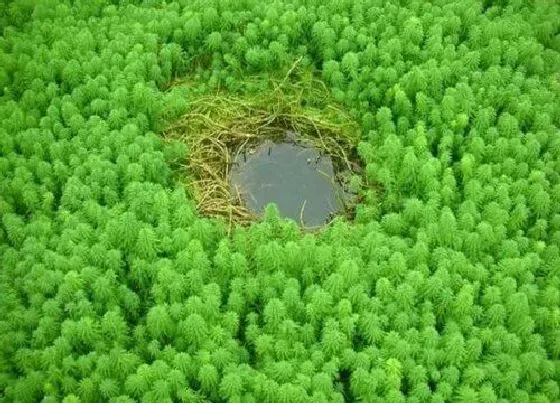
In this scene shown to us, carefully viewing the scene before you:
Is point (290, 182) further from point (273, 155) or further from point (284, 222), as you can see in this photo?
point (284, 222)

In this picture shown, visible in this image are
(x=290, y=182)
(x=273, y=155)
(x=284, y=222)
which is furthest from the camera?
(x=273, y=155)

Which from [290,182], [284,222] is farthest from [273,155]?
[284,222]

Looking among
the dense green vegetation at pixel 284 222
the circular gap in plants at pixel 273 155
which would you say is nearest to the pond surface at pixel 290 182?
the circular gap in plants at pixel 273 155

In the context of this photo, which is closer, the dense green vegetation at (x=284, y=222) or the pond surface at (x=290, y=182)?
the dense green vegetation at (x=284, y=222)

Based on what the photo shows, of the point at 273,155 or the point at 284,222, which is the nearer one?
the point at 284,222

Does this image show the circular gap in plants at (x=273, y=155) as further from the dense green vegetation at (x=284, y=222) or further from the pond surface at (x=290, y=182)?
the dense green vegetation at (x=284, y=222)

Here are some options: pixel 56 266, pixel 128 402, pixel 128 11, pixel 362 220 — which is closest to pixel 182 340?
pixel 128 402

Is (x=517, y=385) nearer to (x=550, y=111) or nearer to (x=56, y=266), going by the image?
(x=550, y=111)
